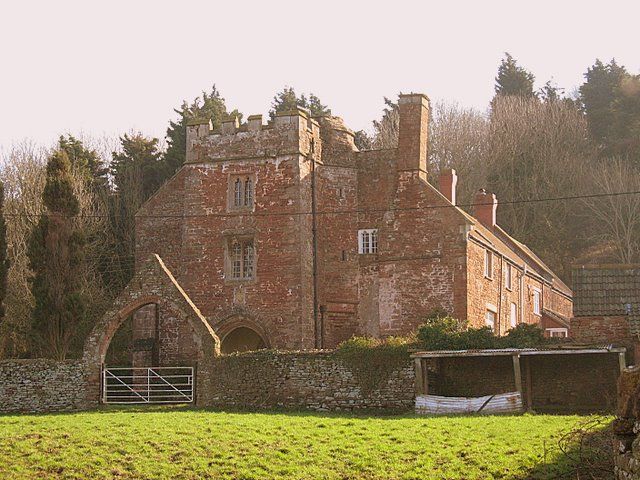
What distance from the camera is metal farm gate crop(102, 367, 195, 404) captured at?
36062mm

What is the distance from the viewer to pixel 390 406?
33.8 m

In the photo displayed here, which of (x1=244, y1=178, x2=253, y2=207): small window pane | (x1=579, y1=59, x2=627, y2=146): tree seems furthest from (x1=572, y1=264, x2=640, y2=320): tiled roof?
(x1=579, y1=59, x2=627, y2=146): tree

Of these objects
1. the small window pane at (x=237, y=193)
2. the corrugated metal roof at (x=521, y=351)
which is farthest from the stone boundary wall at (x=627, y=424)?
the small window pane at (x=237, y=193)

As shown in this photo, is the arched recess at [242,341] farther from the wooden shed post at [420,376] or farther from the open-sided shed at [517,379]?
the wooden shed post at [420,376]

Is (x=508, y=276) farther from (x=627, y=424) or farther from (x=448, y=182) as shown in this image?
(x=627, y=424)

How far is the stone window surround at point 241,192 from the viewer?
43750 mm

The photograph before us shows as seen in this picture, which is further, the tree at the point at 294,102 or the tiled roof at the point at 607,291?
the tree at the point at 294,102

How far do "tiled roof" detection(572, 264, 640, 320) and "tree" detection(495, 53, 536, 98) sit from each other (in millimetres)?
54750

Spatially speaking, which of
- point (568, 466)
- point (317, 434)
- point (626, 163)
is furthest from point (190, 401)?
point (626, 163)

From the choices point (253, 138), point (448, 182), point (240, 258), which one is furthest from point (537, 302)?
point (253, 138)

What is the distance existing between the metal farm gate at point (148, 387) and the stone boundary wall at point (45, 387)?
0.70 meters

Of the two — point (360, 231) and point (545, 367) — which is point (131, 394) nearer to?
point (360, 231)

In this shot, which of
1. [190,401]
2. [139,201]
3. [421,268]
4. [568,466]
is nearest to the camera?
[568,466]

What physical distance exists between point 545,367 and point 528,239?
3924 centimetres
